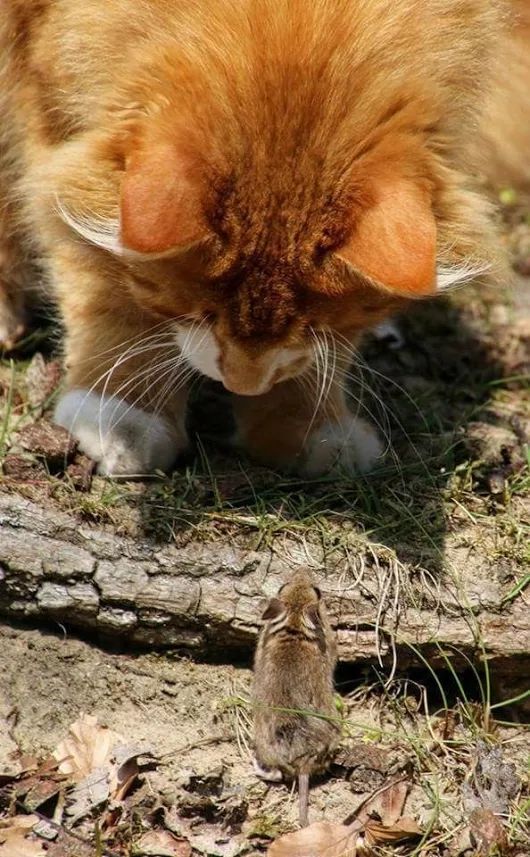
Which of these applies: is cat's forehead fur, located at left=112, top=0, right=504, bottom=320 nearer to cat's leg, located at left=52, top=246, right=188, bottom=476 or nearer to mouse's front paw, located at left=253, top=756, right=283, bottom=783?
cat's leg, located at left=52, top=246, right=188, bottom=476

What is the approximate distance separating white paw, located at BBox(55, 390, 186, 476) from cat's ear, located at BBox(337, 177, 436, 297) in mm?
1131

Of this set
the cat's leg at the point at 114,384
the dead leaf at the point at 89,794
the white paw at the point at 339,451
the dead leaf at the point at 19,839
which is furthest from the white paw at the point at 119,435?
the dead leaf at the point at 19,839

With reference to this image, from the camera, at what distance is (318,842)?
303cm

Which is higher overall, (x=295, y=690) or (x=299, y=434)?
(x=299, y=434)

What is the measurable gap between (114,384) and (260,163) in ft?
3.88

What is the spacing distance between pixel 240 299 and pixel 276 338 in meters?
0.16

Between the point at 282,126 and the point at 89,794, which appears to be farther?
the point at 89,794

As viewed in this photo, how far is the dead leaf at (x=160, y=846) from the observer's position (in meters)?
3.01

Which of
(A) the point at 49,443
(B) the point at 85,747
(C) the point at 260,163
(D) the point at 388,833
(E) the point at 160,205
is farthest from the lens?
(A) the point at 49,443

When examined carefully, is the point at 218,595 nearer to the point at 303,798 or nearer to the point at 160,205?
the point at 303,798

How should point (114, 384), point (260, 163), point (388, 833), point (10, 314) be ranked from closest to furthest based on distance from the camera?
point (260, 163), point (388, 833), point (114, 384), point (10, 314)

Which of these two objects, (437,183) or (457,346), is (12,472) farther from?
(457,346)

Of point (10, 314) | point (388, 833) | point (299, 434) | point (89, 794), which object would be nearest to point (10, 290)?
point (10, 314)

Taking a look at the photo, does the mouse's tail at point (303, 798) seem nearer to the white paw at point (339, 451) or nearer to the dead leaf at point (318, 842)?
the dead leaf at point (318, 842)
